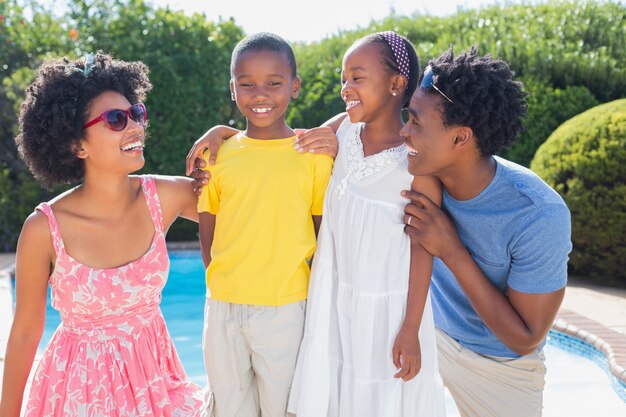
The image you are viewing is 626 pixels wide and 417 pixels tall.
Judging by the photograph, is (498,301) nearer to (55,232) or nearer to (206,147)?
(206,147)

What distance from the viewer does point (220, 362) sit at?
3.18 meters

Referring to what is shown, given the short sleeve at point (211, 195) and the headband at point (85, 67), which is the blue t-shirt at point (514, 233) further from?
the headband at point (85, 67)

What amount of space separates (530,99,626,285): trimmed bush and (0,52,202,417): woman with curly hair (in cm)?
504

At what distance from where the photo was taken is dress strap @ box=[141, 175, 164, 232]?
3.22 m

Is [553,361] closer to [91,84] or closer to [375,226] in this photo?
[375,226]

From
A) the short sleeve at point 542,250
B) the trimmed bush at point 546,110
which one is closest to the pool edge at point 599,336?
the short sleeve at point 542,250

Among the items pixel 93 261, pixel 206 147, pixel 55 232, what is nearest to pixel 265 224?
pixel 206 147

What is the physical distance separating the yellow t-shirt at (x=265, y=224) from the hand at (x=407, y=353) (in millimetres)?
422

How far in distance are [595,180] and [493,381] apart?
446 centimetres

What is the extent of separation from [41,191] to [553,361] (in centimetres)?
692

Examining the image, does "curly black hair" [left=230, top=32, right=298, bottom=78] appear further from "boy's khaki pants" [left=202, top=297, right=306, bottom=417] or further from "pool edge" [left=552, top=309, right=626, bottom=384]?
"pool edge" [left=552, top=309, right=626, bottom=384]

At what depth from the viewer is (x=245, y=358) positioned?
319cm

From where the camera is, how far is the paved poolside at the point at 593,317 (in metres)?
5.62

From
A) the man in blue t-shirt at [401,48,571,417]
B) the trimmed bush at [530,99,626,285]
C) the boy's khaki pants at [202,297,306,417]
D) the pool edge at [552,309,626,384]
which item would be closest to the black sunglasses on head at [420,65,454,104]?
the man in blue t-shirt at [401,48,571,417]
